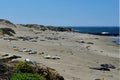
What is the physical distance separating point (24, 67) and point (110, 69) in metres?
9.50

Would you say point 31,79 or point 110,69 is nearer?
point 31,79

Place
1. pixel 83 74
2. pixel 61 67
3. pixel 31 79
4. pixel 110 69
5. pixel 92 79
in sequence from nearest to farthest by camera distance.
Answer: pixel 31 79
pixel 92 79
pixel 83 74
pixel 61 67
pixel 110 69

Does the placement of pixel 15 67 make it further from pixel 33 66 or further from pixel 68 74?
pixel 68 74

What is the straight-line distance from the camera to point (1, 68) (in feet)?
33.0

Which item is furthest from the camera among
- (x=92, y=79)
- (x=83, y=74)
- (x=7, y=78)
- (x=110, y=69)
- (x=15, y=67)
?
(x=110, y=69)

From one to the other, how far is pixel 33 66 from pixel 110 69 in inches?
356

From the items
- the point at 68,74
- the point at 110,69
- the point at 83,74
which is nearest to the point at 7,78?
the point at 68,74

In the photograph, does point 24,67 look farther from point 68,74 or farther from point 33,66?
point 68,74

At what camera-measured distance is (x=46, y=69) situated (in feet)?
34.8

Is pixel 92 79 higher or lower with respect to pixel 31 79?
lower

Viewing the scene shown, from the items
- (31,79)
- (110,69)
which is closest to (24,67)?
(31,79)

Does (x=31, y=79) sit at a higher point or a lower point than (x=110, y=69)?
higher

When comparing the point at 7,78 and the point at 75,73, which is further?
the point at 75,73

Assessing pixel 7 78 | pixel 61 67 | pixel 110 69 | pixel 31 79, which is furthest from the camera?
pixel 110 69
